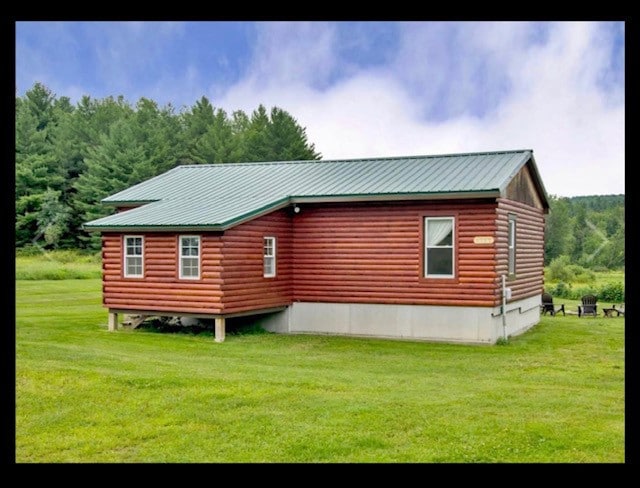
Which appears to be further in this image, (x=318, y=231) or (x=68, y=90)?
(x=68, y=90)

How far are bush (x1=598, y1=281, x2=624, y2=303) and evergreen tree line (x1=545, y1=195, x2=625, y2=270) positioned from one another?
9.48m

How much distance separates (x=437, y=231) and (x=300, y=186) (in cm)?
424

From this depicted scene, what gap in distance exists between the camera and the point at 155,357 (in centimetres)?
1449

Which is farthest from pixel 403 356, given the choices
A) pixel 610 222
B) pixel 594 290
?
pixel 610 222

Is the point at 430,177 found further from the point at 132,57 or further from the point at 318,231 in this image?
the point at 132,57

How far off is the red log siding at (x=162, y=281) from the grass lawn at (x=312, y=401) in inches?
36.4

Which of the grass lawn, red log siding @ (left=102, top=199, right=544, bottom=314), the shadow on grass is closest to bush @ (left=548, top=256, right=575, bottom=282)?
red log siding @ (left=102, top=199, right=544, bottom=314)

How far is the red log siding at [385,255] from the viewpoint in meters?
17.4

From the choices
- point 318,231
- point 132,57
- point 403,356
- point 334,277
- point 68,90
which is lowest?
point 403,356

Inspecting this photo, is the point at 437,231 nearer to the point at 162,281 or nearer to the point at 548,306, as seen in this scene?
the point at 162,281

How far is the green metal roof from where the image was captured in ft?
57.8

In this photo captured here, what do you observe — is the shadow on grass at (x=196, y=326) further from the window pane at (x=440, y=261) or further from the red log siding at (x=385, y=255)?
the window pane at (x=440, y=261)
